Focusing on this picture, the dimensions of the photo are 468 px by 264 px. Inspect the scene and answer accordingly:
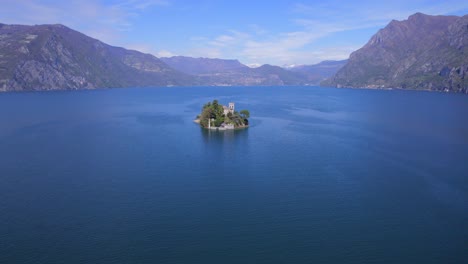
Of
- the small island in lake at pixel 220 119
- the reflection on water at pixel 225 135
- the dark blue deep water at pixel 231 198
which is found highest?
the small island in lake at pixel 220 119

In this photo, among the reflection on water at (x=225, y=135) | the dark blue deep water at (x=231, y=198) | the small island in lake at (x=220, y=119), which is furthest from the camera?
→ the small island in lake at (x=220, y=119)

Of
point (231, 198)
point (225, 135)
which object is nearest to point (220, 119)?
point (225, 135)

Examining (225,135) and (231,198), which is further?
(225,135)

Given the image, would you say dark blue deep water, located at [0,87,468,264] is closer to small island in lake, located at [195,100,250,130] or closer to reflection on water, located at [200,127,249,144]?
reflection on water, located at [200,127,249,144]

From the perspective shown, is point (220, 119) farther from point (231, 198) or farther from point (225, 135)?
point (231, 198)

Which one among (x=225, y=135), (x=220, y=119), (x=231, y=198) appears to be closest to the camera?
(x=231, y=198)

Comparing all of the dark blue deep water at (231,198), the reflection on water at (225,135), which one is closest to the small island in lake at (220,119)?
the reflection on water at (225,135)

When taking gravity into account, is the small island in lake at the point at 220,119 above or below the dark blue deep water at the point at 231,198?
above

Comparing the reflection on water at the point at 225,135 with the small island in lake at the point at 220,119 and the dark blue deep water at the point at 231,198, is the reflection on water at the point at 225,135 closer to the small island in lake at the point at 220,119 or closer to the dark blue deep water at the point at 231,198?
the dark blue deep water at the point at 231,198

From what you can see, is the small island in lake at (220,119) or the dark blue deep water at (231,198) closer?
the dark blue deep water at (231,198)

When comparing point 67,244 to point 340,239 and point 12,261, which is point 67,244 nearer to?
point 12,261
